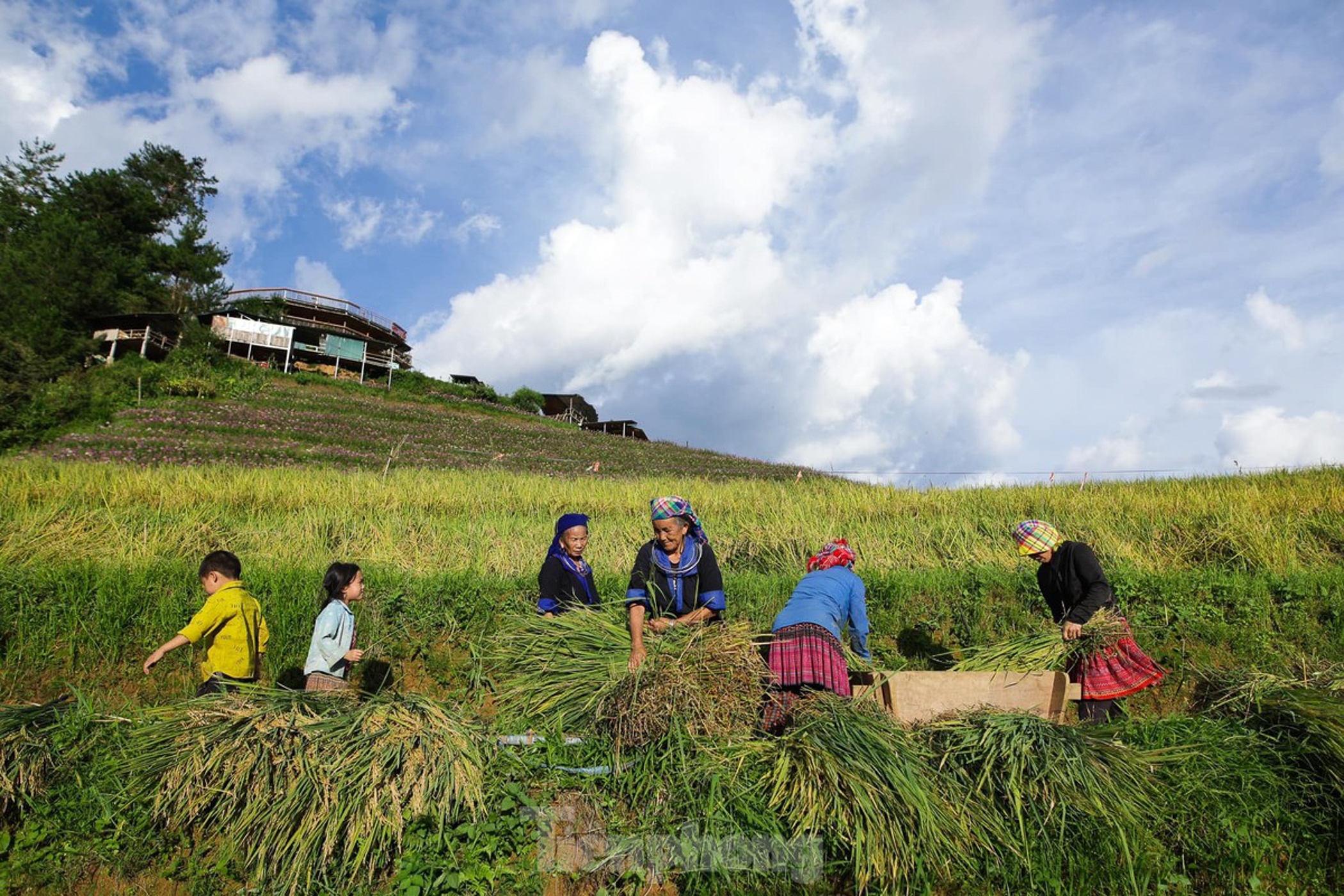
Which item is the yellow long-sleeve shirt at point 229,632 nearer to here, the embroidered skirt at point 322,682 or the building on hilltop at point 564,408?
Answer: the embroidered skirt at point 322,682

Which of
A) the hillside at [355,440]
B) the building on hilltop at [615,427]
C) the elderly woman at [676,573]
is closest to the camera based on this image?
the elderly woman at [676,573]

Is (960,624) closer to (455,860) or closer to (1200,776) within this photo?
(1200,776)

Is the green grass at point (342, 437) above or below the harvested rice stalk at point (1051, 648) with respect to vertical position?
above

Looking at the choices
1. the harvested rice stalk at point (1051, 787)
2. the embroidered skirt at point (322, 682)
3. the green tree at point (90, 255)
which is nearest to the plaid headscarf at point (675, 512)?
the harvested rice stalk at point (1051, 787)

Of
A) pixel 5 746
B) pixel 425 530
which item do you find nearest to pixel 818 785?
pixel 5 746

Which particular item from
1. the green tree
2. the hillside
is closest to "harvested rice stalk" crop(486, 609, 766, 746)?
the hillside

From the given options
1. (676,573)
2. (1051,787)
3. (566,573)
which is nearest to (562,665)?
(566,573)

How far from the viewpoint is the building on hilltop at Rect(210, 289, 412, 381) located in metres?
36.0

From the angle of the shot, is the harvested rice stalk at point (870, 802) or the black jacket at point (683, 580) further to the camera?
the black jacket at point (683, 580)

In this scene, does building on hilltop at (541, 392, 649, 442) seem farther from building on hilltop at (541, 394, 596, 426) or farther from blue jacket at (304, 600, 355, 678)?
blue jacket at (304, 600, 355, 678)

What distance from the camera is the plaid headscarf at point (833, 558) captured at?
3984mm

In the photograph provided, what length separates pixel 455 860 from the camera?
3.25m

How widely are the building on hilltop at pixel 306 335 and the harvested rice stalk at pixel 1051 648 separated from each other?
1482 inches

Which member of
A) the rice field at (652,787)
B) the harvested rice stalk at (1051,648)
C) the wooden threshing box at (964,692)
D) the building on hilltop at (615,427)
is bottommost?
the rice field at (652,787)
